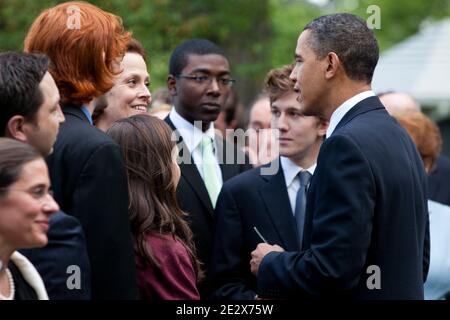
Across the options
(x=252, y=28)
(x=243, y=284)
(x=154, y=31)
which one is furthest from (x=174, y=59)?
(x=252, y=28)

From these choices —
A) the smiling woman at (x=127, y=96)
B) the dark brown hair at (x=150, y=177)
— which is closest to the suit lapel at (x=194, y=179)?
the smiling woman at (x=127, y=96)

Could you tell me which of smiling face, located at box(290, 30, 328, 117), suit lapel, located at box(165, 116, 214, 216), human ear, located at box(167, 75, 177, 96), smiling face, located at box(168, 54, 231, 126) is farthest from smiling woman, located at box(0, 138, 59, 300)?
human ear, located at box(167, 75, 177, 96)

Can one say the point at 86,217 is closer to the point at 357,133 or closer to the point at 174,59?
the point at 357,133

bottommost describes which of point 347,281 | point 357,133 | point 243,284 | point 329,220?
point 243,284

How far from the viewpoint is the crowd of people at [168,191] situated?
150 inches

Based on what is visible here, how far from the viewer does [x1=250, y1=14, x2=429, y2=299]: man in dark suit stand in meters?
4.37

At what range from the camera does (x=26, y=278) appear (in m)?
3.59

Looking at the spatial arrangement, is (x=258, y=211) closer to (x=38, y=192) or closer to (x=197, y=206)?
(x=197, y=206)

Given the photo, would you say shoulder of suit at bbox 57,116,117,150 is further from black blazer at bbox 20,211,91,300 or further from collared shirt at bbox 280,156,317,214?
collared shirt at bbox 280,156,317,214

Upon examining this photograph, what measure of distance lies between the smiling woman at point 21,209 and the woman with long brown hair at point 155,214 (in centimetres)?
116

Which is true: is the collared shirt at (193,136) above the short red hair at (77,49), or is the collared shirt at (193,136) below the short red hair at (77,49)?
below

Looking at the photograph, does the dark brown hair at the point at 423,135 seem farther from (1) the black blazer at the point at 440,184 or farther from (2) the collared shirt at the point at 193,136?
(2) the collared shirt at the point at 193,136

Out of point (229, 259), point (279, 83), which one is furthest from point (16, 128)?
point (279, 83)

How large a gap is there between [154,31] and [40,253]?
→ 10737mm
